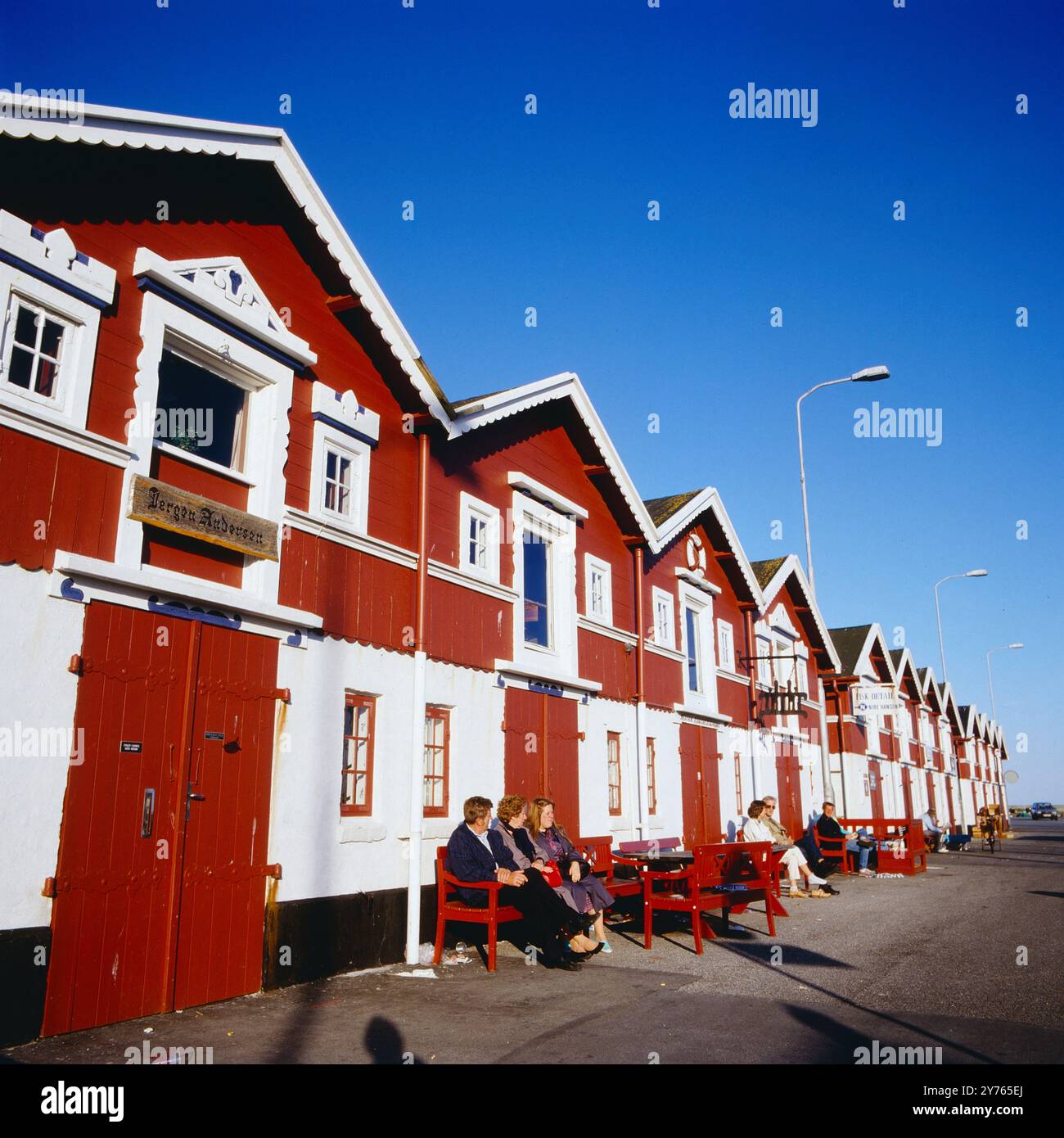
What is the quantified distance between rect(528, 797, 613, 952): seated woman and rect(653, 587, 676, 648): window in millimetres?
6205

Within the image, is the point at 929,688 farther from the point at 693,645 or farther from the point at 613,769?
the point at 613,769

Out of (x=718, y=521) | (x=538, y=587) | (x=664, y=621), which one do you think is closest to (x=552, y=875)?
(x=538, y=587)

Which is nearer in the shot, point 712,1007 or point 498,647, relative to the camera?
point 712,1007

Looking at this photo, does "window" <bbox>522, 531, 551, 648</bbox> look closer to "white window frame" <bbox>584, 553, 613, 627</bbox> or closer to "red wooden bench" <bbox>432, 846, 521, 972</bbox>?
"white window frame" <bbox>584, 553, 613, 627</bbox>

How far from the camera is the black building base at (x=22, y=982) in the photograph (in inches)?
244

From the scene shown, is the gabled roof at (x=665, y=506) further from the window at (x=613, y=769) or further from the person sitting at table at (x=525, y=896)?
the person sitting at table at (x=525, y=896)

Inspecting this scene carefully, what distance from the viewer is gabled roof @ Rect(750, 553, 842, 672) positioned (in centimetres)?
2433

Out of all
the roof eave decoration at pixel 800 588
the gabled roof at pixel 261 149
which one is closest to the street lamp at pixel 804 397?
the roof eave decoration at pixel 800 588

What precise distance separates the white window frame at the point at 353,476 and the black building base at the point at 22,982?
14.8ft

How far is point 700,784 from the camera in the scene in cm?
1856
